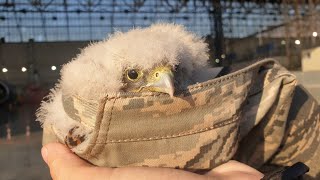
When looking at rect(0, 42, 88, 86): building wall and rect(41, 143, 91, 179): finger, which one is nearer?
rect(41, 143, 91, 179): finger

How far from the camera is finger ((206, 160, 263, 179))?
2.01ft

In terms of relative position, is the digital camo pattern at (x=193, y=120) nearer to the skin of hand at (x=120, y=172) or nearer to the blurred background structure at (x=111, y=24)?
the skin of hand at (x=120, y=172)

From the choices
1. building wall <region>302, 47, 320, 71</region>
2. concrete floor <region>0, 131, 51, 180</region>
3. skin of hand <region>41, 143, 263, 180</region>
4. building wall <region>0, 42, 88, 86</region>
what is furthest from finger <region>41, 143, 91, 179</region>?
building wall <region>0, 42, 88, 86</region>

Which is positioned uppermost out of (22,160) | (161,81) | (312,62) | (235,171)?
(161,81)

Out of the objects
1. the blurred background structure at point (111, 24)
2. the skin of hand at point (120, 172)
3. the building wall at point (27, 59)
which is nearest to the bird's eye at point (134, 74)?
the skin of hand at point (120, 172)

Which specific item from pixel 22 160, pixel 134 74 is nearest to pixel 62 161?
pixel 134 74

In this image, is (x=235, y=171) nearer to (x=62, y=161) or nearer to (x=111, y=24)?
(x=62, y=161)

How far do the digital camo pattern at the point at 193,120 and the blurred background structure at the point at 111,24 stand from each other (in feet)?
27.1

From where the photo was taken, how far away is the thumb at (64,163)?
2.01ft

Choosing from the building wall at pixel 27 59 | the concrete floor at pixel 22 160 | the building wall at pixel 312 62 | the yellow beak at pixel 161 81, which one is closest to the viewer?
the yellow beak at pixel 161 81

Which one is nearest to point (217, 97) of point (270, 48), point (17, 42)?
point (17, 42)

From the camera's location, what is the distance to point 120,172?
23.4 inches

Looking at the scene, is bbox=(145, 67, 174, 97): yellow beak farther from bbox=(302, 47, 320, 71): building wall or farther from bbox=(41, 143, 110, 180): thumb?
bbox=(302, 47, 320, 71): building wall

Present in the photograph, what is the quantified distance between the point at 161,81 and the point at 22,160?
374cm
